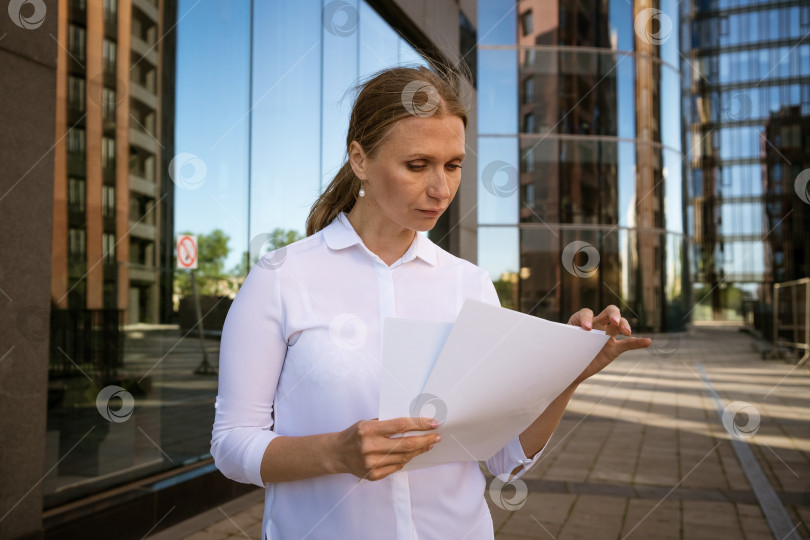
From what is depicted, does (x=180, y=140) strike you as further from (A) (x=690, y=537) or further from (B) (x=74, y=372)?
(A) (x=690, y=537)

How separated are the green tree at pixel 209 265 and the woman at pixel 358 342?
398 cm

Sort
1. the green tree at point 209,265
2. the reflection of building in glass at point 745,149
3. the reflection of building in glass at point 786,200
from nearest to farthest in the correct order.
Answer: the green tree at point 209,265, the reflection of building in glass at point 745,149, the reflection of building in glass at point 786,200

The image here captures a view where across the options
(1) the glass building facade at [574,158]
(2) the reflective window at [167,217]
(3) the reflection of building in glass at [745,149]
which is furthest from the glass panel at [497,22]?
(3) the reflection of building in glass at [745,149]

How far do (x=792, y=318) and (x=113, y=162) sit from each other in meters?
14.8

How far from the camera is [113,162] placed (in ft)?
15.3

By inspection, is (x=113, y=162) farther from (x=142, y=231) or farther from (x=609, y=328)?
(x=609, y=328)

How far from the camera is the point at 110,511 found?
4273 millimetres

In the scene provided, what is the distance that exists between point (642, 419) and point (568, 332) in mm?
7854

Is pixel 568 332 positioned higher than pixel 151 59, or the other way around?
pixel 151 59

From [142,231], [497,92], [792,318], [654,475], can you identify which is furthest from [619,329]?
[497,92]

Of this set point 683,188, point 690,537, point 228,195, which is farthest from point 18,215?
point 683,188

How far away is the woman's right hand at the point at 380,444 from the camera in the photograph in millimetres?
1226

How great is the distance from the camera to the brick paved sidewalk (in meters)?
4.71

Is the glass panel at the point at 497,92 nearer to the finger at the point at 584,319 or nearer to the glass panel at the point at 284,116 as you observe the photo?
the glass panel at the point at 284,116
